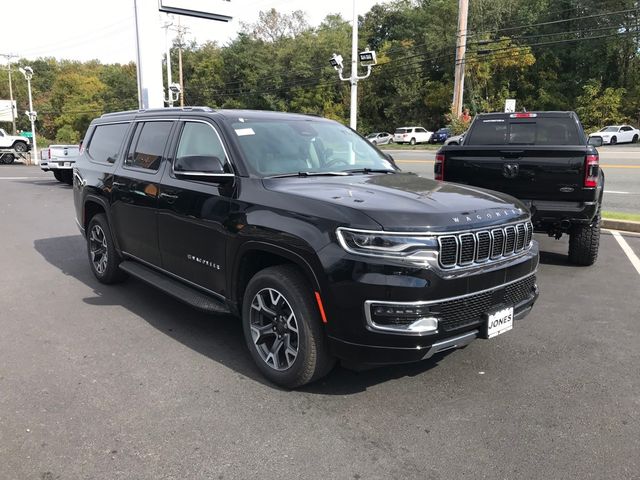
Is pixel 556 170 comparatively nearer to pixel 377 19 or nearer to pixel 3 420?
pixel 3 420

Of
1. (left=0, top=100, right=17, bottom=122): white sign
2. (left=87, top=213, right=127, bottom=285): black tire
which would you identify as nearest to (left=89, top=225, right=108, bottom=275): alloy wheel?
(left=87, top=213, right=127, bottom=285): black tire

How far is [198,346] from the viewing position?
14.3 ft

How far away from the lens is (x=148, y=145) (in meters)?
5.08

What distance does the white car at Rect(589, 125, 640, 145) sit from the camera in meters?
39.8

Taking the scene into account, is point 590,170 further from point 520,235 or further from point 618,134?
point 618,134

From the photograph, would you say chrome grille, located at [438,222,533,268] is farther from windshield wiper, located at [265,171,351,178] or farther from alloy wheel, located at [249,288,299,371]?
windshield wiper, located at [265,171,351,178]

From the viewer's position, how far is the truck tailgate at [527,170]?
6.29 meters

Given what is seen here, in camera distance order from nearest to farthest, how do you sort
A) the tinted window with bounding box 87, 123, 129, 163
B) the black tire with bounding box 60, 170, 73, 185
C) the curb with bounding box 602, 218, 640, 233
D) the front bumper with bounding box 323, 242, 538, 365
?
the front bumper with bounding box 323, 242, 538, 365
the tinted window with bounding box 87, 123, 129, 163
the curb with bounding box 602, 218, 640, 233
the black tire with bounding box 60, 170, 73, 185

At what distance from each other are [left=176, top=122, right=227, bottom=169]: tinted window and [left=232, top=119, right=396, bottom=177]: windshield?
7.3 inches

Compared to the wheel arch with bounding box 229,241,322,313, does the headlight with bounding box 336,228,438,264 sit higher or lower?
higher

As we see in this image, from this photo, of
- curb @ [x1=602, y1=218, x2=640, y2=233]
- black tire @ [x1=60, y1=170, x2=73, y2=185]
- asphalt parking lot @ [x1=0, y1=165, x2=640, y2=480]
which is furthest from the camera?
black tire @ [x1=60, y1=170, x2=73, y2=185]

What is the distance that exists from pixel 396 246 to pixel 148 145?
304 centimetres

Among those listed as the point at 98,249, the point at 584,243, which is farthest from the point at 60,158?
the point at 584,243

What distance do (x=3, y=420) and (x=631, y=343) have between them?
4.65 meters
